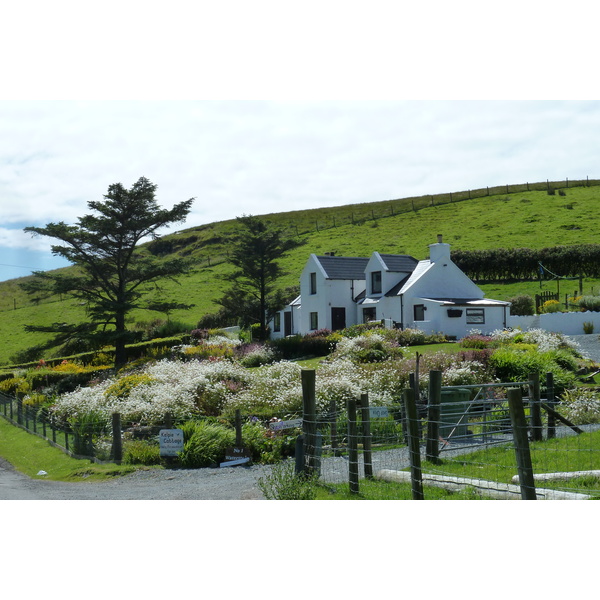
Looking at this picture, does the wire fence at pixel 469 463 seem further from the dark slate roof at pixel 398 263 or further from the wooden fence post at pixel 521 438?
the dark slate roof at pixel 398 263

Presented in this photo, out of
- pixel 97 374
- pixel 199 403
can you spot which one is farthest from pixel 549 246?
pixel 199 403

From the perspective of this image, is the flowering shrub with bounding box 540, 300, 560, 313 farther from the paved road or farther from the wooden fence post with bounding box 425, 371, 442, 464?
the wooden fence post with bounding box 425, 371, 442, 464

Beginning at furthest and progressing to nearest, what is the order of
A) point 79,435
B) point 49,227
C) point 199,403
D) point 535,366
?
point 49,227 → point 535,366 → point 199,403 → point 79,435

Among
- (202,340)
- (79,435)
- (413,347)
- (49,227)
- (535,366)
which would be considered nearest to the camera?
(79,435)

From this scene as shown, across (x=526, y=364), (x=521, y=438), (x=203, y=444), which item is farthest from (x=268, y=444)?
(x=526, y=364)

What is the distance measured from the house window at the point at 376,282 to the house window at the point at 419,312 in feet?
10.7

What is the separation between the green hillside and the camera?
46.3 meters

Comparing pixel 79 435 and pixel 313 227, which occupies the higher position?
pixel 313 227

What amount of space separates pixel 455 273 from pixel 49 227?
807 inches

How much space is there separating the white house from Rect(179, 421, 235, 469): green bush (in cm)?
1837

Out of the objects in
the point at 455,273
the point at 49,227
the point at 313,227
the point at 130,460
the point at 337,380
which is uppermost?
the point at 313,227

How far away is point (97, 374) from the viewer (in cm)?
2770

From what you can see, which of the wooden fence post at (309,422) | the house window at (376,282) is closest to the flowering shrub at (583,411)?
the wooden fence post at (309,422)

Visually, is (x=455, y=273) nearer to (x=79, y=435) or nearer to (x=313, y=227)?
(x=79, y=435)
